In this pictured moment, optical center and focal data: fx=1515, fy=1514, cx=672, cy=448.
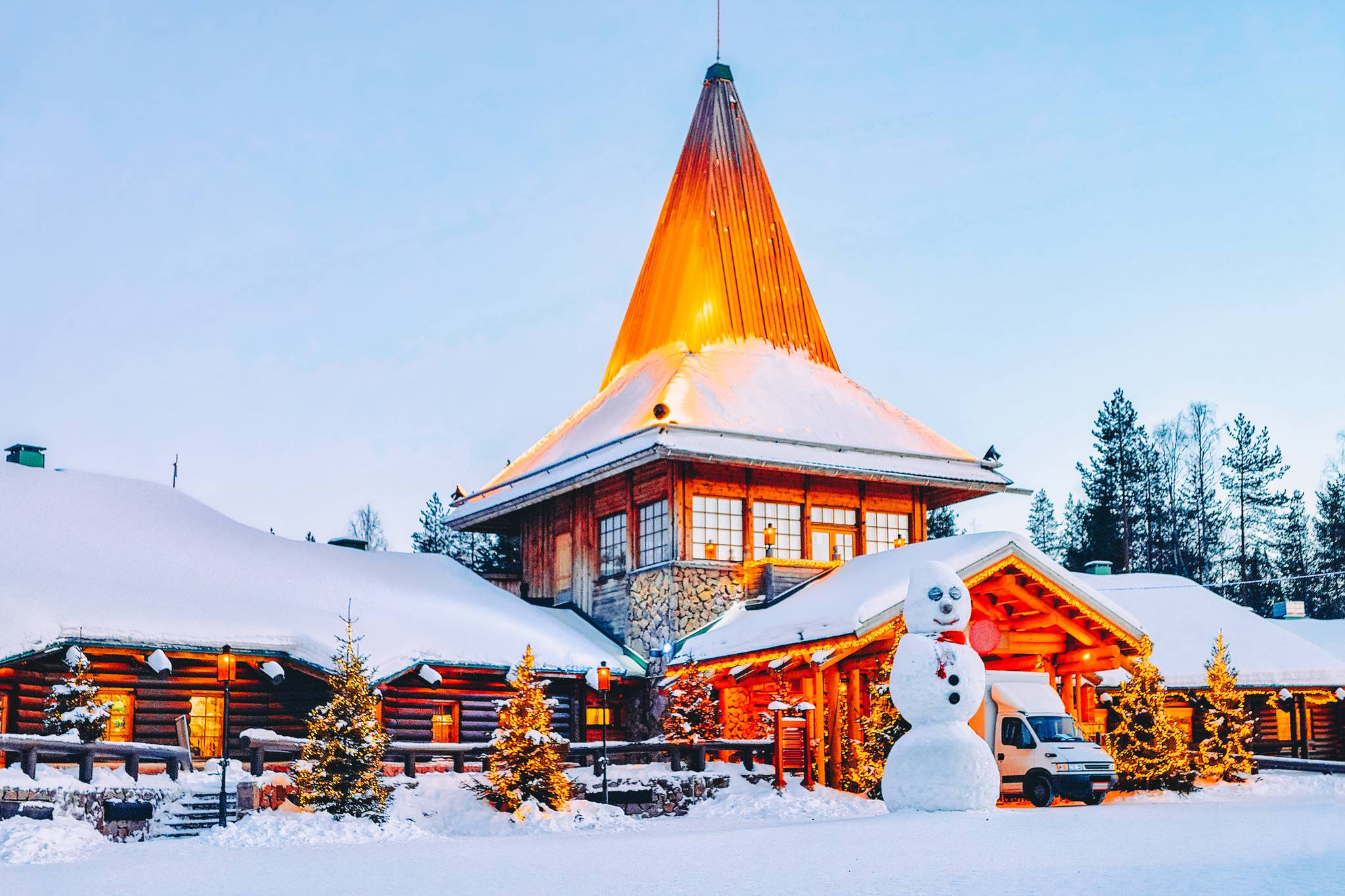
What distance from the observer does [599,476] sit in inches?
1280

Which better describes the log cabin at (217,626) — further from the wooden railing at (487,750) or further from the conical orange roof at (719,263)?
the conical orange roof at (719,263)

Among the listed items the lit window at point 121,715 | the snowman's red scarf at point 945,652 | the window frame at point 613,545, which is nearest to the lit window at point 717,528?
the window frame at point 613,545

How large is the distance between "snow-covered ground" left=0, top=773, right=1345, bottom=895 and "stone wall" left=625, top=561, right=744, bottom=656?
796 centimetres

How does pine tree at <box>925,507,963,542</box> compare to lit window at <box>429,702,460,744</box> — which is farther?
pine tree at <box>925,507,963,542</box>

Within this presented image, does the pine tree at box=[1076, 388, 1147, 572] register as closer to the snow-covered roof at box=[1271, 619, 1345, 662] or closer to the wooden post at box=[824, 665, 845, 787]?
the snow-covered roof at box=[1271, 619, 1345, 662]

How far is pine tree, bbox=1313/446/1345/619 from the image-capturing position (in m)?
63.3

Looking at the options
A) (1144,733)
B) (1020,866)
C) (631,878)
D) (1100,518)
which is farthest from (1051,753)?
(1100,518)

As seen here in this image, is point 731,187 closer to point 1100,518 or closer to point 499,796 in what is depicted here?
point 499,796

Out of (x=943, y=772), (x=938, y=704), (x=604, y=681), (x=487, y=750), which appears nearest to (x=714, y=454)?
(x=604, y=681)

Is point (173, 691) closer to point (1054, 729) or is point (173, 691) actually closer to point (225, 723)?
point (225, 723)

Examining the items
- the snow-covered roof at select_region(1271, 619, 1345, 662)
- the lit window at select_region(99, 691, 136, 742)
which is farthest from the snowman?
the snow-covered roof at select_region(1271, 619, 1345, 662)

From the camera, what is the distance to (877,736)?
24.9 meters

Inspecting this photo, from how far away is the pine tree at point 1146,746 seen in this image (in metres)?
26.6

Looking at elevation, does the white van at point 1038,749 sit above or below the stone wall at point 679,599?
below
